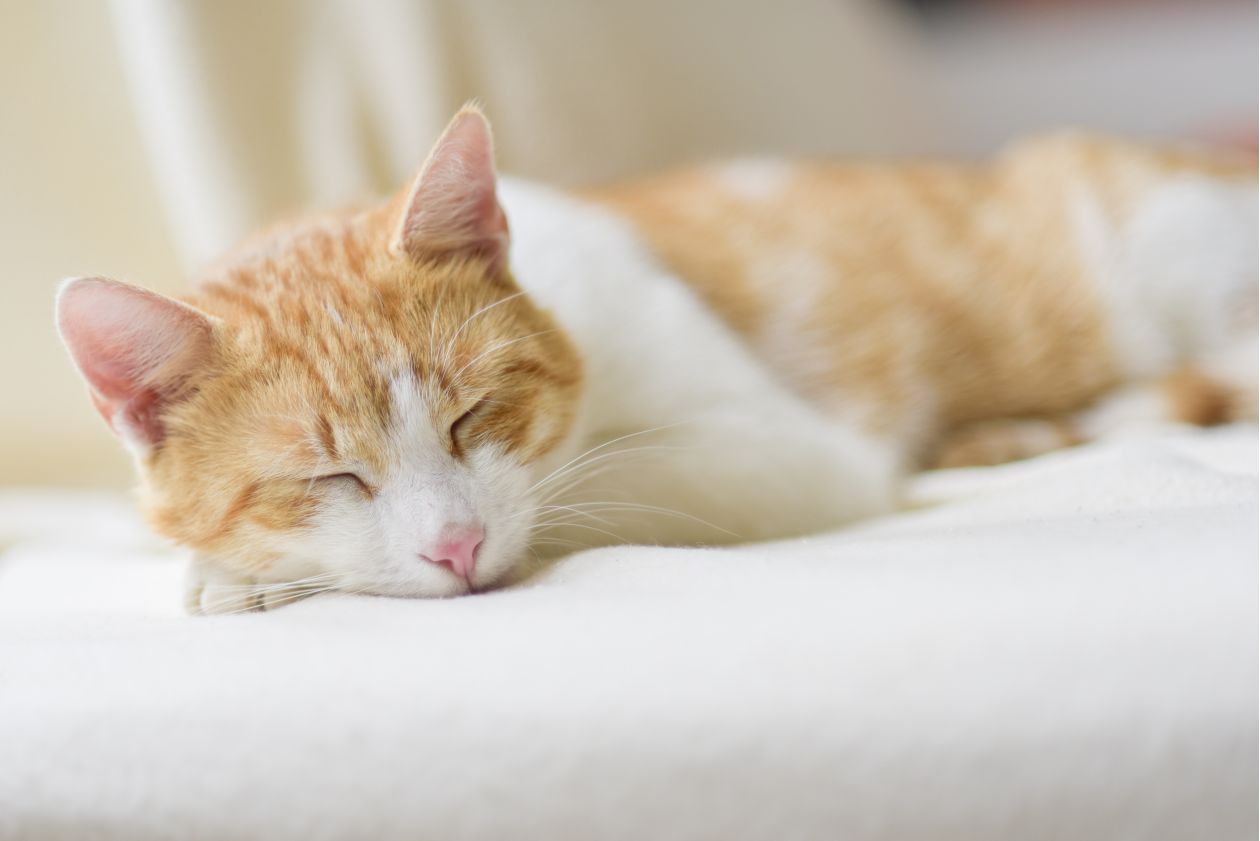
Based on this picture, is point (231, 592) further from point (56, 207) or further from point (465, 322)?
point (56, 207)

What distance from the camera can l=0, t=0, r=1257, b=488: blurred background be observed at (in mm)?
1896

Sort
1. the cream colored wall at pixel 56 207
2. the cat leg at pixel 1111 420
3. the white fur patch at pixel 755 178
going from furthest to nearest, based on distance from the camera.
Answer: the white fur patch at pixel 755 178
the cream colored wall at pixel 56 207
the cat leg at pixel 1111 420

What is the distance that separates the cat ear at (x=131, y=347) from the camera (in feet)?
3.42

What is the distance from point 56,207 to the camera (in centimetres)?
192

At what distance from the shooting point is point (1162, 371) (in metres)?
1.93

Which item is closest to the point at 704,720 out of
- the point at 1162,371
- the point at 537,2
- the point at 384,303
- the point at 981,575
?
the point at 981,575

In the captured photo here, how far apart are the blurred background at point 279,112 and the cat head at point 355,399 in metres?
0.85

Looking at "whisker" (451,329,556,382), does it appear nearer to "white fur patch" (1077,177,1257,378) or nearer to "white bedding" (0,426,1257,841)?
"white bedding" (0,426,1257,841)

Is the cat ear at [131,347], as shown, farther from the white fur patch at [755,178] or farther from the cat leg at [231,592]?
the white fur patch at [755,178]

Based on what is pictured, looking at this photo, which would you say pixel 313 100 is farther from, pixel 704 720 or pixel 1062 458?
pixel 704 720

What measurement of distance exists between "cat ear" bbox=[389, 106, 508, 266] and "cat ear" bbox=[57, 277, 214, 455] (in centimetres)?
26

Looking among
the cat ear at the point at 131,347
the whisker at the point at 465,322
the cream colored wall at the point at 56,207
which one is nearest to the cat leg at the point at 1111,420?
the whisker at the point at 465,322

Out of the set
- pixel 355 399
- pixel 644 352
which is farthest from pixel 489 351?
pixel 644 352

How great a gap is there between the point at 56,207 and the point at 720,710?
5.87 feet
